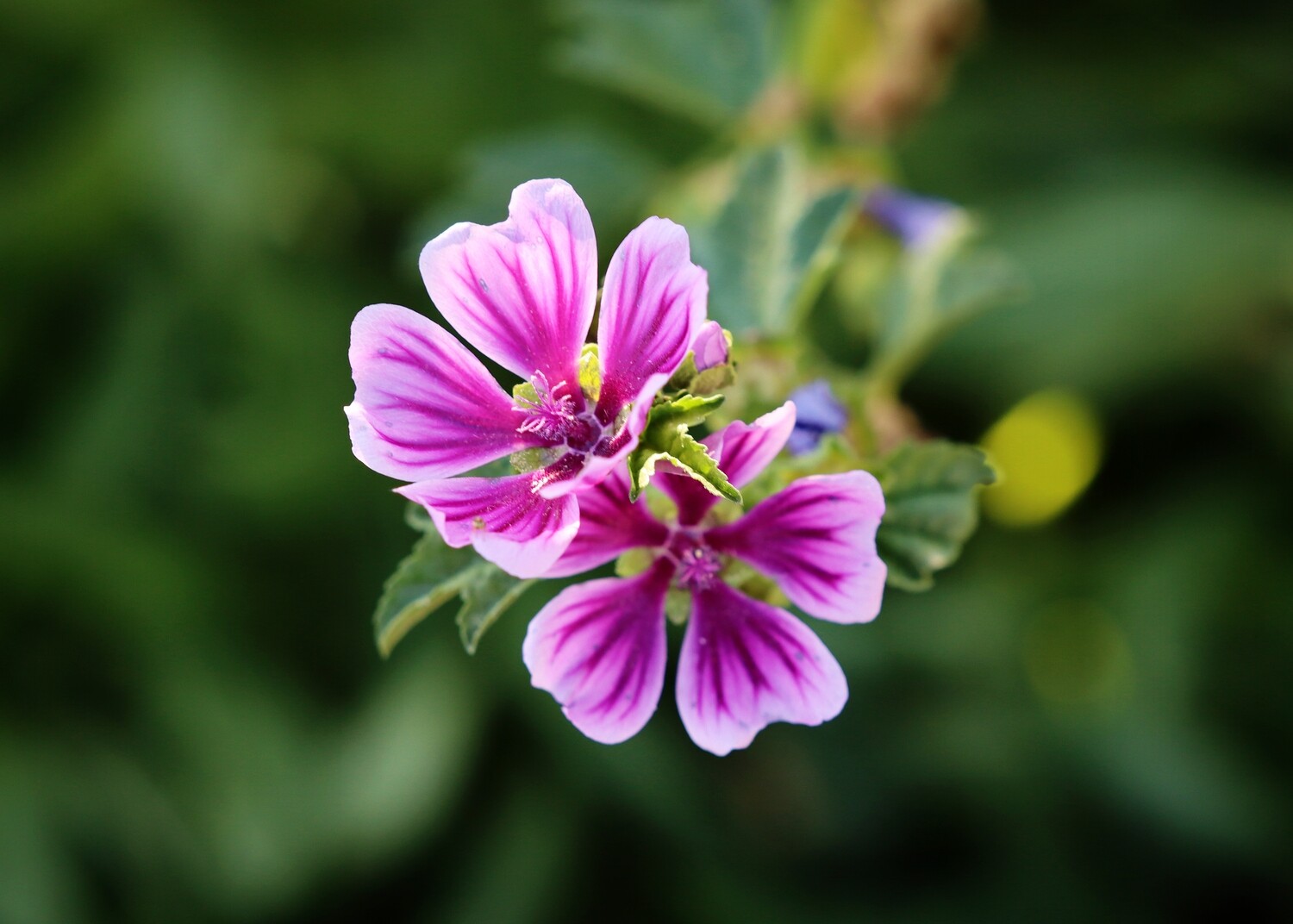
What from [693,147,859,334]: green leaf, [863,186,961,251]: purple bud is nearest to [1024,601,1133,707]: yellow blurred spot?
[863,186,961,251]: purple bud

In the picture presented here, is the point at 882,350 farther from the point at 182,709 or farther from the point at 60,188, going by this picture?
the point at 60,188

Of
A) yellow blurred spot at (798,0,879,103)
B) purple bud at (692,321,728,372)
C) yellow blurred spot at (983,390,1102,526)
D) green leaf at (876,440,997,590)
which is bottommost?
purple bud at (692,321,728,372)

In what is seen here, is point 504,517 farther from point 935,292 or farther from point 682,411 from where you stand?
point 935,292

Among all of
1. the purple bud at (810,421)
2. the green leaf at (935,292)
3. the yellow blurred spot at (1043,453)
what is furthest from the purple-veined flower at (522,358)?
the yellow blurred spot at (1043,453)

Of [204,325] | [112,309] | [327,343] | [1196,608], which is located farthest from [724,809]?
[112,309]

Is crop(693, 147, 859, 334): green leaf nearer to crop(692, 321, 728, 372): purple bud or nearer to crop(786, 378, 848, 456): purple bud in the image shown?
crop(786, 378, 848, 456): purple bud

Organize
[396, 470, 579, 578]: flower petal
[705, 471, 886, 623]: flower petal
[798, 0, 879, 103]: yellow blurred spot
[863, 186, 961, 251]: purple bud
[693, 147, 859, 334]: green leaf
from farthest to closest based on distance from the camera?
[798, 0, 879, 103]: yellow blurred spot, [863, 186, 961, 251]: purple bud, [693, 147, 859, 334]: green leaf, [705, 471, 886, 623]: flower petal, [396, 470, 579, 578]: flower petal
